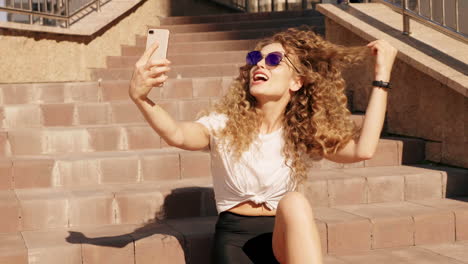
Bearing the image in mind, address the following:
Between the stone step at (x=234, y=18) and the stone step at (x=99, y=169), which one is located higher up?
the stone step at (x=234, y=18)

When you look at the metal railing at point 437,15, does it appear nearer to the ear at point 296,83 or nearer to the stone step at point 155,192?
the stone step at point 155,192

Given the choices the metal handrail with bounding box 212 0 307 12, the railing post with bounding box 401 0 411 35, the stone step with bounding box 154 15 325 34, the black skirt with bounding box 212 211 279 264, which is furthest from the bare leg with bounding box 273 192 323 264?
the metal handrail with bounding box 212 0 307 12

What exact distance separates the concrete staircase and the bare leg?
1.03m

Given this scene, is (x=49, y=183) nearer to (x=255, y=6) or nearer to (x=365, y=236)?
(x=365, y=236)

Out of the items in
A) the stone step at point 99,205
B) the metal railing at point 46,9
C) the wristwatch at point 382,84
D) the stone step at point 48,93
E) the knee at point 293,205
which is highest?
the metal railing at point 46,9

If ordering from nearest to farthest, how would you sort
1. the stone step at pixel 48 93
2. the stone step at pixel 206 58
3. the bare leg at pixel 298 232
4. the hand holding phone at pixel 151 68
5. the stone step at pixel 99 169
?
1. the hand holding phone at pixel 151 68
2. the bare leg at pixel 298 232
3. the stone step at pixel 99 169
4. the stone step at pixel 48 93
5. the stone step at pixel 206 58

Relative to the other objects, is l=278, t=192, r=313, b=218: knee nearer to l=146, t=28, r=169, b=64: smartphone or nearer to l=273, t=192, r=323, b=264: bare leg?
l=273, t=192, r=323, b=264: bare leg

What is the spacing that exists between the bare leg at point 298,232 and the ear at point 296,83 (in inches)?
22.9

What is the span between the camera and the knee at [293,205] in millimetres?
2951

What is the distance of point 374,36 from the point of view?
6051 millimetres

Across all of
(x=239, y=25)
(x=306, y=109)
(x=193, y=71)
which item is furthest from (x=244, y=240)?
(x=239, y=25)

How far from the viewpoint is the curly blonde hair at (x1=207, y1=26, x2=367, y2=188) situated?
3.28 meters

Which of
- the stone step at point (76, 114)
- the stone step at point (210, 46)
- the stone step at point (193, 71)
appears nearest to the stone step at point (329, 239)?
the stone step at point (76, 114)

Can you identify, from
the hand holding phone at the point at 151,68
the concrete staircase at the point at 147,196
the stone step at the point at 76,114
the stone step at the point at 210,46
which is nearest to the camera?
the hand holding phone at the point at 151,68
